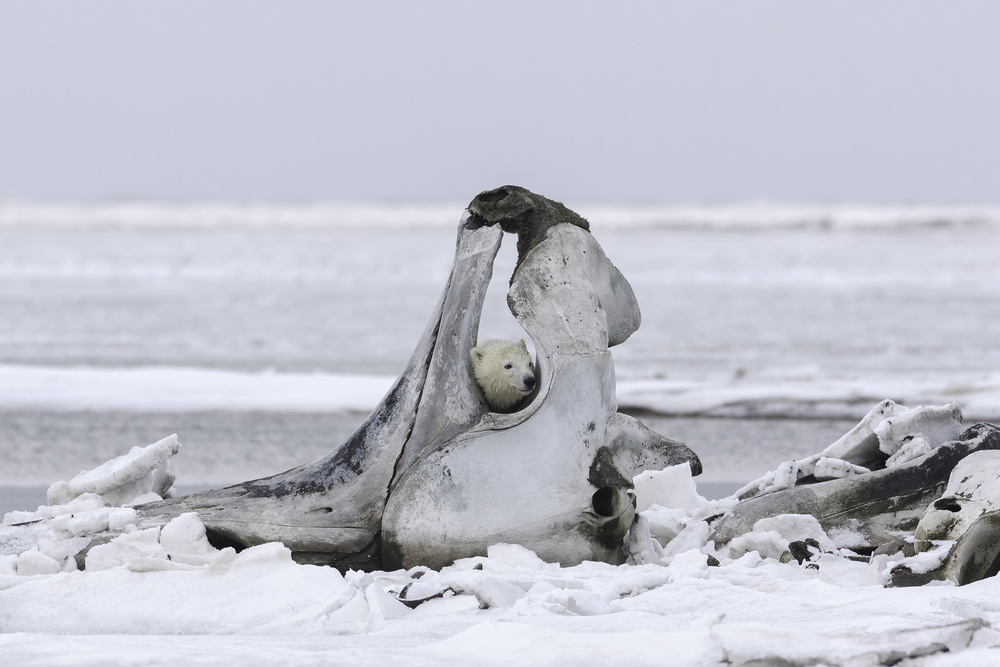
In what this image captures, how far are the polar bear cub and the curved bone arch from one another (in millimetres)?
49

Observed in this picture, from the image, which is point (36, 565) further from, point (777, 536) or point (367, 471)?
point (777, 536)

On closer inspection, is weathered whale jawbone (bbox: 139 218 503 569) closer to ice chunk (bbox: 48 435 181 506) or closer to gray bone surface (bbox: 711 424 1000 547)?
ice chunk (bbox: 48 435 181 506)

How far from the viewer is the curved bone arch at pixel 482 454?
151 inches

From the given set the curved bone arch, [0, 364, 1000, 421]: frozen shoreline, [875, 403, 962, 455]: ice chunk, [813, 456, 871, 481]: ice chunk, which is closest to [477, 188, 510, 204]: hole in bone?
the curved bone arch

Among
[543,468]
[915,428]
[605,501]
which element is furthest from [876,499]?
[543,468]

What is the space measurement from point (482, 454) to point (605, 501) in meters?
0.50

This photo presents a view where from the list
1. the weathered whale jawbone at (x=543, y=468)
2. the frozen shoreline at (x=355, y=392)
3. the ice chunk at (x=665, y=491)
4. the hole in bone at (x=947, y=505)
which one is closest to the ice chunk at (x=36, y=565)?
the weathered whale jawbone at (x=543, y=468)

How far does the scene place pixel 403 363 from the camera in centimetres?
1256

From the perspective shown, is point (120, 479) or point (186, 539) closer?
point (186, 539)

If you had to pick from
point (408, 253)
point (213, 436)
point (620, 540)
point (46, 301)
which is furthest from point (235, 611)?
point (408, 253)

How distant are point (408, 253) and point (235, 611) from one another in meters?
27.4

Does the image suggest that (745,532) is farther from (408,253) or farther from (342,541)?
(408,253)

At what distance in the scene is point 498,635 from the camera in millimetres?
2766

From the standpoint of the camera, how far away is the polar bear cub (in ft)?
13.7
